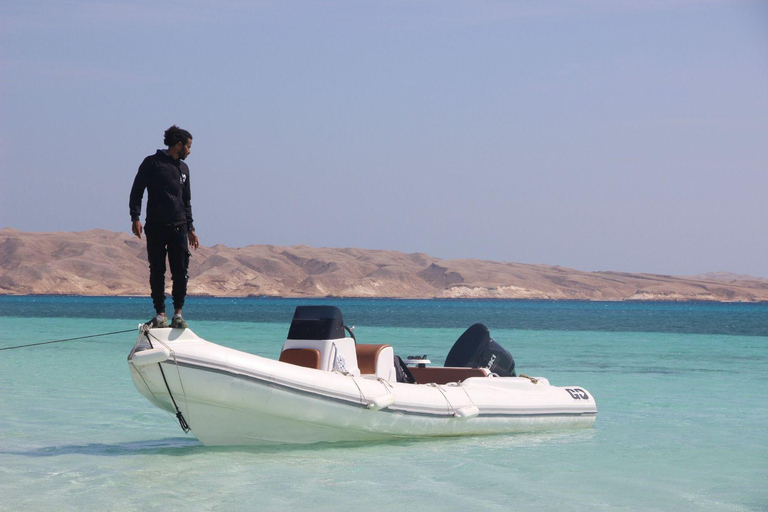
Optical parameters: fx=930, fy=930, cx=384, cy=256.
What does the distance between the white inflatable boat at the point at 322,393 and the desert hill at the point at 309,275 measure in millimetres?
137064

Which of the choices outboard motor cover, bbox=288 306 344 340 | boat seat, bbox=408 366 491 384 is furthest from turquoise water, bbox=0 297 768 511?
outboard motor cover, bbox=288 306 344 340

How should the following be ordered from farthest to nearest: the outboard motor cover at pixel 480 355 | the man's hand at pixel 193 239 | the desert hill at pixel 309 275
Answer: the desert hill at pixel 309 275 → the outboard motor cover at pixel 480 355 → the man's hand at pixel 193 239

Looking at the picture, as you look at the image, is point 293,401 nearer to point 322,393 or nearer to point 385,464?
point 322,393

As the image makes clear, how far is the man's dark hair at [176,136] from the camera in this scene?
24.2 feet

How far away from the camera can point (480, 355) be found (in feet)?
34.3

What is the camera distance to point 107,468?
7562 mm

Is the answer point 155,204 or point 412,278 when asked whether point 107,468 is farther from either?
point 412,278

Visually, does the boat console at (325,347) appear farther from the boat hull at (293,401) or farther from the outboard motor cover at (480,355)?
the outboard motor cover at (480,355)

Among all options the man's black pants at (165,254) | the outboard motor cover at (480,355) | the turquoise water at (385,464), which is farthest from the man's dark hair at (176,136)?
the outboard motor cover at (480,355)

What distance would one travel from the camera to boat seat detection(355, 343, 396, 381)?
349 inches

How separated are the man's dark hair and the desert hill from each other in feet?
453

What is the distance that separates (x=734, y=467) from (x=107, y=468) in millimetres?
5500

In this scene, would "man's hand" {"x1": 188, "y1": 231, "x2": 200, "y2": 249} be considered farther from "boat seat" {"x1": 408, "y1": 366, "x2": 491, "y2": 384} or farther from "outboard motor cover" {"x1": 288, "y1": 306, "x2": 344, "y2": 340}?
"boat seat" {"x1": 408, "y1": 366, "x2": 491, "y2": 384}

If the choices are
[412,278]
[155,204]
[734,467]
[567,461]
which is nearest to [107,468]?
[155,204]
